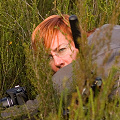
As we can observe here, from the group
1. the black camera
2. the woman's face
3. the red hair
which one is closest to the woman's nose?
the woman's face

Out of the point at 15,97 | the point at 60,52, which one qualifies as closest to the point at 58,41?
the point at 60,52

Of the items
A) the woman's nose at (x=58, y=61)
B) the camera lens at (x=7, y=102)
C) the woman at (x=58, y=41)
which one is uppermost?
the woman at (x=58, y=41)

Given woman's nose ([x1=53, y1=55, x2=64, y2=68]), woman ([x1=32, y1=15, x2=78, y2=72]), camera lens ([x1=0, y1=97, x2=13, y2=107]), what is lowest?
camera lens ([x1=0, y1=97, x2=13, y2=107])

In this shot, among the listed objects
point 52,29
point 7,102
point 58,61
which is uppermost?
point 52,29

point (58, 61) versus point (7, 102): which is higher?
point (58, 61)

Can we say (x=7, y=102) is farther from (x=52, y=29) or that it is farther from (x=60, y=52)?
(x=52, y=29)

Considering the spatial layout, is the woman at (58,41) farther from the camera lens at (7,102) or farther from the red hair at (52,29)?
the camera lens at (7,102)

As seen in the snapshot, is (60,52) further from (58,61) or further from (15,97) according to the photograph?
(15,97)

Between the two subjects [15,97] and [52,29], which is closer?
[15,97]

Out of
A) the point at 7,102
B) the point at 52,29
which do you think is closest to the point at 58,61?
the point at 52,29

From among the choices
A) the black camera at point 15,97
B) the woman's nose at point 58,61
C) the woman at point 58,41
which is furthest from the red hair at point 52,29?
the black camera at point 15,97

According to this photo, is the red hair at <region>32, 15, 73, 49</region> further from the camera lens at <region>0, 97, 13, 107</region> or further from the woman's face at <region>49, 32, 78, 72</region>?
the camera lens at <region>0, 97, 13, 107</region>

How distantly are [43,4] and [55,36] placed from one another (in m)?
0.93

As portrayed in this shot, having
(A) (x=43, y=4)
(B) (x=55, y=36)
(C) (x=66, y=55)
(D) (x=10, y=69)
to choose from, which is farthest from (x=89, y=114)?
(A) (x=43, y=4)
